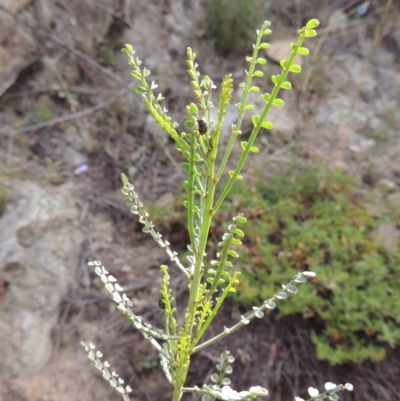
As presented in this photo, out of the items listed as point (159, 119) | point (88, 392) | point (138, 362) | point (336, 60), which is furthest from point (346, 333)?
point (336, 60)

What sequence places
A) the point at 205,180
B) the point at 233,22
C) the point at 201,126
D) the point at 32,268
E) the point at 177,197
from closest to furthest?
the point at 201,126
the point at 205,180
the point at 32,268
the point at 177,197
the point at 233,22

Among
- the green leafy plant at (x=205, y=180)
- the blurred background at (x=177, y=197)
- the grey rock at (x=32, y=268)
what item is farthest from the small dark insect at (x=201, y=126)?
the grey rock at (x=32, y=268)

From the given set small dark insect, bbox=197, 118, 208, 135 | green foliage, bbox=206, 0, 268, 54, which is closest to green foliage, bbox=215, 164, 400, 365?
green foliage, bbox=206, 0, 268, 54

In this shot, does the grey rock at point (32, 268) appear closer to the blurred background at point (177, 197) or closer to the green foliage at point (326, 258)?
the blurred background at point (177, 197)

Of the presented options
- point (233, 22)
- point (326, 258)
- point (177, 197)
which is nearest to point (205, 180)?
point (326, 258)

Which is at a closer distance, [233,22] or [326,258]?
[326,258]

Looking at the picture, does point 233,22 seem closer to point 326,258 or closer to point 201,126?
point 326,258

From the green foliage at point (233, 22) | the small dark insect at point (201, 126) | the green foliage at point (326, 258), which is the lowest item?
the green foliage at point (326, 258)
